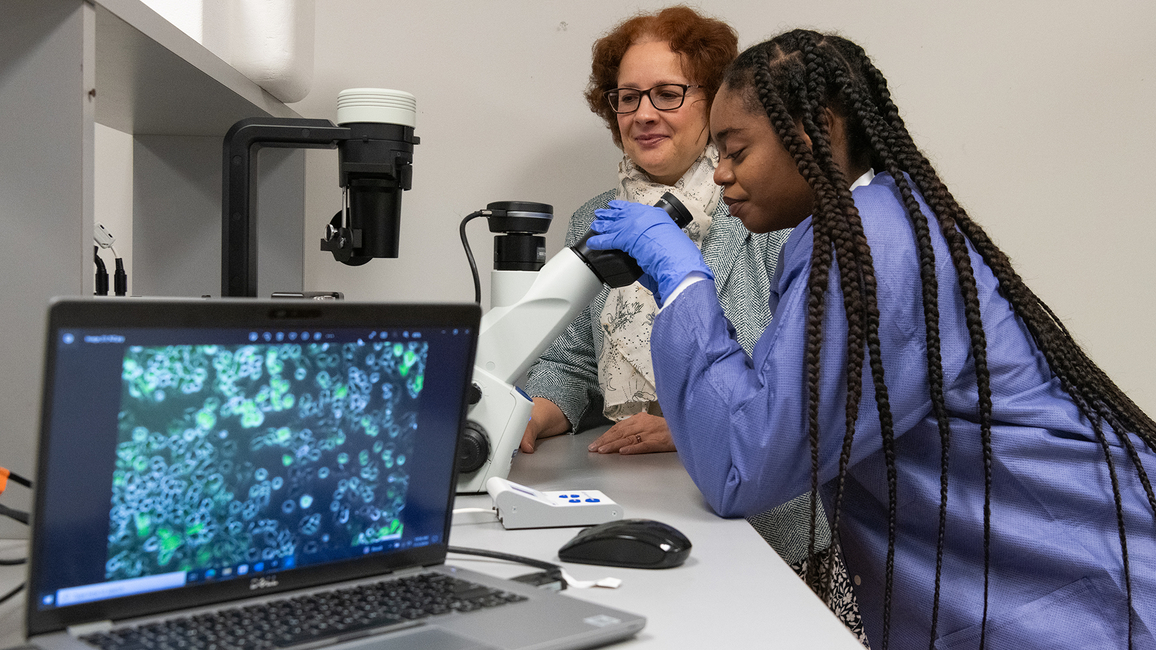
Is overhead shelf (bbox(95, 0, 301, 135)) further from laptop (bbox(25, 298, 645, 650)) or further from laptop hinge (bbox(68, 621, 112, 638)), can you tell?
laptop hinge (bbox(68, 621, 112, 638))

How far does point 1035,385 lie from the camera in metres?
0.99

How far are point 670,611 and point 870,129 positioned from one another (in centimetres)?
64

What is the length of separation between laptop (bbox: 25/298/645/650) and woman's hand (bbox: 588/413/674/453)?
25.6 inches

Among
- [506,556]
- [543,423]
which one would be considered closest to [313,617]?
[506,556]

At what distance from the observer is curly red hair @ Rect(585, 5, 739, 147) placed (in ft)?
5.49

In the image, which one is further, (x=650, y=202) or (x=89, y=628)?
(x=650, y=202)

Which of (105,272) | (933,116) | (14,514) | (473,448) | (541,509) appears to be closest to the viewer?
(14,514)

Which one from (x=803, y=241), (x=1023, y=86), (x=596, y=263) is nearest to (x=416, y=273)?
(x=596, y=263)

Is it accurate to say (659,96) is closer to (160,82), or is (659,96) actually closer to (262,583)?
(160,82)

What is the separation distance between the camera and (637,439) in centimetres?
135

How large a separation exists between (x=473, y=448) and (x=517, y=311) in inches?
7.1

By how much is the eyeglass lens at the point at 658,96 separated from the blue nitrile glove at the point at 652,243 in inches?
23.8

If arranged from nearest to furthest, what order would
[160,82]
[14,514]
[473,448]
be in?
[14,514], [473,448], [160,82]

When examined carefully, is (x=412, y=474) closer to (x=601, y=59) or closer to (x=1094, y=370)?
(x=1094, y=370)
